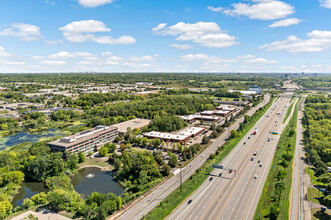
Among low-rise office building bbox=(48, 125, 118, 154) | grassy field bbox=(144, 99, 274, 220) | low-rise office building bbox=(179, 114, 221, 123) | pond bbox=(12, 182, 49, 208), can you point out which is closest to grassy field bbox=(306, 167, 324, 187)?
grassy field bbox=(144, 99, 274, 220)

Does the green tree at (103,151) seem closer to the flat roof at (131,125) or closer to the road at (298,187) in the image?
the flat roof at (131,125)

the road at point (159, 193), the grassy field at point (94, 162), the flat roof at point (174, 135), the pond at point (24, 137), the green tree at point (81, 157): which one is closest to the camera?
the road at point (159, 193)

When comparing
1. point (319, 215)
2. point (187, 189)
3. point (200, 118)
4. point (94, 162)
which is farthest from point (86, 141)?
point (200, 118)

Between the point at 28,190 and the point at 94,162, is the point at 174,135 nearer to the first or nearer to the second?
the point at 94,162

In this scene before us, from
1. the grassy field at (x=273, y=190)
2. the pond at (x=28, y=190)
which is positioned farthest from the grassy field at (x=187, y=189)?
the pond at (x=28, y=190)

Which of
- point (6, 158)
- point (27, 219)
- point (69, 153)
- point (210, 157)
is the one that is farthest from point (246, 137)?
point (6, 158)

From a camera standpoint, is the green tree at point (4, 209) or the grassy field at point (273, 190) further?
the grassy field at point (273, 190)

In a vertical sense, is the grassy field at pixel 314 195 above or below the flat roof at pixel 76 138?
below
